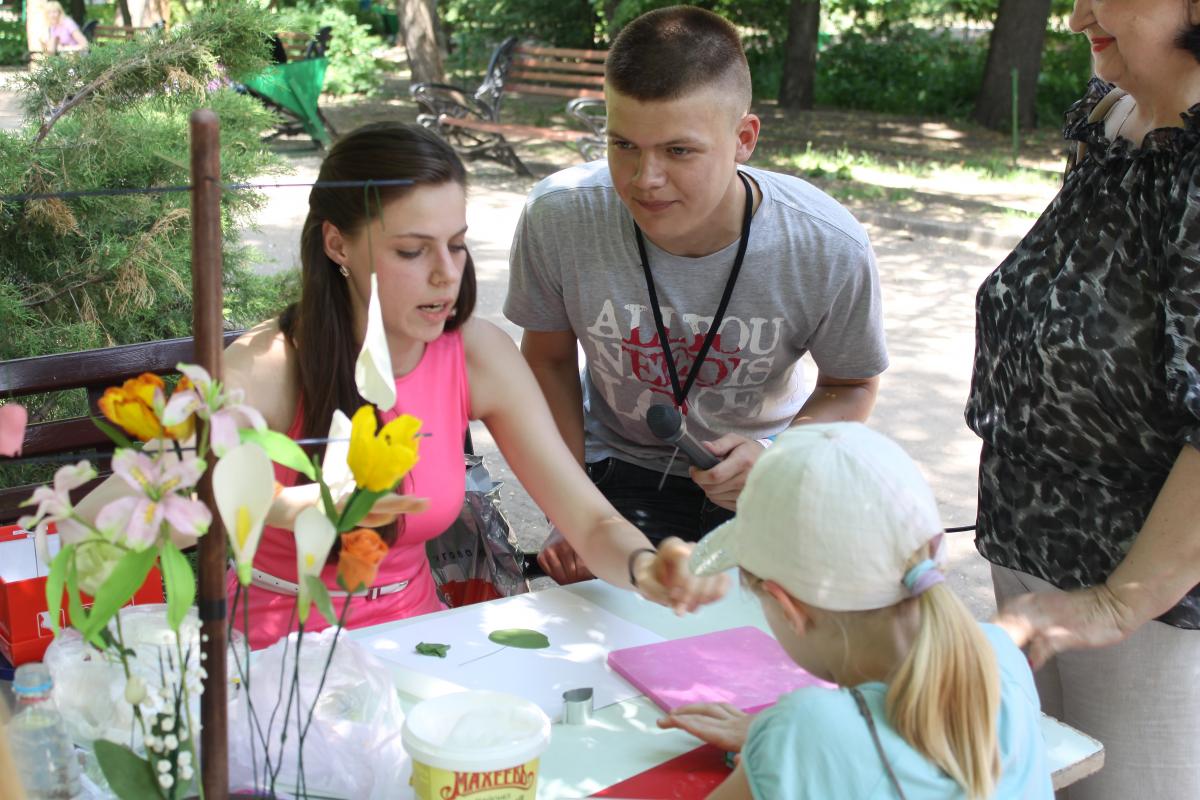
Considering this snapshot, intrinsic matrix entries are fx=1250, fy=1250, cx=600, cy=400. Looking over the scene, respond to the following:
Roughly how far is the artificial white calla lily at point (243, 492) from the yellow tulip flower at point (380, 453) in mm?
75

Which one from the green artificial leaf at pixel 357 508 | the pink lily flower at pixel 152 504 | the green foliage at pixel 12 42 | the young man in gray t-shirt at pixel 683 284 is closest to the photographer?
the pink lily flower at pixel 152 504

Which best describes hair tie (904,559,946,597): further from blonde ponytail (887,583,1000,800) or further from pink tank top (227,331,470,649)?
pink tank top (227,331,470,649)

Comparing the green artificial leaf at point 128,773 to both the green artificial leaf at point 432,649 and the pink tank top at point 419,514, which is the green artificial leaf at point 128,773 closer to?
the green artificial leaf at point 432,649

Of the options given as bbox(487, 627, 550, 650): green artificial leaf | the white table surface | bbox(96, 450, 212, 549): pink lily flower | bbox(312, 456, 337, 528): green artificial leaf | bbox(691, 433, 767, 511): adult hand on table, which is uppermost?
bbox(96, 450, 212, 549): pink lily flower


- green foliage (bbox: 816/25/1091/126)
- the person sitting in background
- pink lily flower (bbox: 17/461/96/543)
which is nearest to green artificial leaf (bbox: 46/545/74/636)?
pink lily flower (bbox: 17/461/96/543)

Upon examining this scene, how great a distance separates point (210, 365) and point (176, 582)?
18 cm

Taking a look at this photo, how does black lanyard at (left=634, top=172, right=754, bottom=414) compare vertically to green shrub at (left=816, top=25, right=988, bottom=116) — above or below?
below

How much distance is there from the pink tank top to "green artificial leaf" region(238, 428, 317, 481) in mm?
1091

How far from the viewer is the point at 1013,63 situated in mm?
14641

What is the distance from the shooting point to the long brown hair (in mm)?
2203

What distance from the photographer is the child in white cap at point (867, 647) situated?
131 centimetres

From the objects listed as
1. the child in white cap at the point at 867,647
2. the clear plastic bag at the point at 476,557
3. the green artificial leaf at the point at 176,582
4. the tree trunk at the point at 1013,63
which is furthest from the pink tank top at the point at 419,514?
the tree trunk at the point at 1013,63

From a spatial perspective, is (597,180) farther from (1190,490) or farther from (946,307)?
(946,307)

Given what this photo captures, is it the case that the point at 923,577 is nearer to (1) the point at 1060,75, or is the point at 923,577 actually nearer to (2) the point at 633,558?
(2) the point at 633,558
